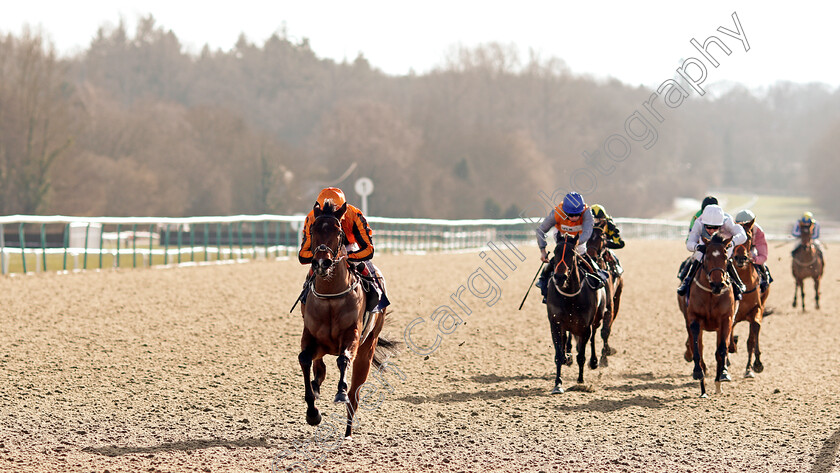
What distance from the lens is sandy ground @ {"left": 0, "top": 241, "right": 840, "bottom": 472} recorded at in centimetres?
602

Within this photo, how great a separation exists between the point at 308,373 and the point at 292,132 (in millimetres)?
65735

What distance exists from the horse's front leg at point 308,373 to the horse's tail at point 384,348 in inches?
52.5

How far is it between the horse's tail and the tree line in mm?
20514

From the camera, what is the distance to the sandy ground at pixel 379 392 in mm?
6023

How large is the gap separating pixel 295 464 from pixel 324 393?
2341 millimetres

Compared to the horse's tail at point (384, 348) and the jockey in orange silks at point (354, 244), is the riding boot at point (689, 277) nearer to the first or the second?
the horse's tail at point (384, 348)

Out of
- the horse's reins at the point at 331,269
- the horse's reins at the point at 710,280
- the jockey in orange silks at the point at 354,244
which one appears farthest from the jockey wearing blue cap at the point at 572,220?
the horse's reins at the point at 331,269

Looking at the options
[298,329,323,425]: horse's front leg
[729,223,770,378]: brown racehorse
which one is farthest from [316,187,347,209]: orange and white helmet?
[729,223,770,378]: brown racehorse

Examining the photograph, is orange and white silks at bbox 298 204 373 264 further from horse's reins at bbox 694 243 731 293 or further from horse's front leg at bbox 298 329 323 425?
horse's reins at bbox 694 243 731 293

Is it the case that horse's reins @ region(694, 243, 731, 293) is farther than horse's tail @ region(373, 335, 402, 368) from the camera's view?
Yes

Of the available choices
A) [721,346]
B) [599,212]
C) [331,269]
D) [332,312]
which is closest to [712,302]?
[721,346]

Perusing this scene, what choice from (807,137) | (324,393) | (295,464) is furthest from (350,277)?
(807,137)

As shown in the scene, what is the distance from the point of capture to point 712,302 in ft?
26.6

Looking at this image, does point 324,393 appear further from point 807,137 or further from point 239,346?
point 807,137
